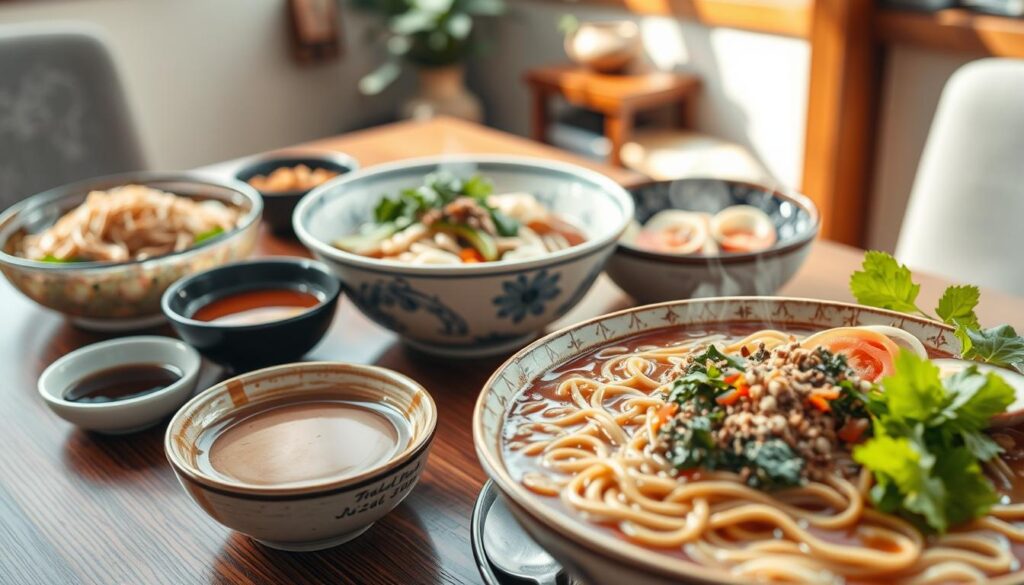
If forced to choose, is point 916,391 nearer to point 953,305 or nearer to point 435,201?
point 953,305

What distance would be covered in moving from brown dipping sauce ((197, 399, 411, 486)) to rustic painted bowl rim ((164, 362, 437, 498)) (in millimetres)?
19

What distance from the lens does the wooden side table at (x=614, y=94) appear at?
13.9 feet

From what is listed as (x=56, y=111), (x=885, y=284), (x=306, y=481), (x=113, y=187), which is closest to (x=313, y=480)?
(x=306, y=481)

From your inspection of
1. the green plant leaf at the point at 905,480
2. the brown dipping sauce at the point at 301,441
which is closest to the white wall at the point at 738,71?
the brown dipping sauce at the point at 301,441

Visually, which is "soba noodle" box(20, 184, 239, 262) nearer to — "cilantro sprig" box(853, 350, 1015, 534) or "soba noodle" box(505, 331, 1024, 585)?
"soba noodle" box(505, 331, 1024, 585)

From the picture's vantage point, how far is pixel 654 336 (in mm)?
1135

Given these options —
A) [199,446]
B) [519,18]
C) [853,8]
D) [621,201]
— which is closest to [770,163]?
[853,8]

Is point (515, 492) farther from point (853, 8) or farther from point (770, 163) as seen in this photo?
point (770, 163)

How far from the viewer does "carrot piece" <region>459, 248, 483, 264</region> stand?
57.6 inches

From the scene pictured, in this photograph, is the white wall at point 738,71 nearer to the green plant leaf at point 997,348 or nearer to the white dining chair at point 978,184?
the white dining chair at point 978,184

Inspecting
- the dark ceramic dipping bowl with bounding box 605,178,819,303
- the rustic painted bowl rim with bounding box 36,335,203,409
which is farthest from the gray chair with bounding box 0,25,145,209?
the dark ceramic dipping bowl with bounding box 605,178,819,303

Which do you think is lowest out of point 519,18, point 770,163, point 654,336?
point 770,163

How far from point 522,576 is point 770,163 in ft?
12.2

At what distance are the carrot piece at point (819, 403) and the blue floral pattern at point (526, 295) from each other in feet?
1.78
